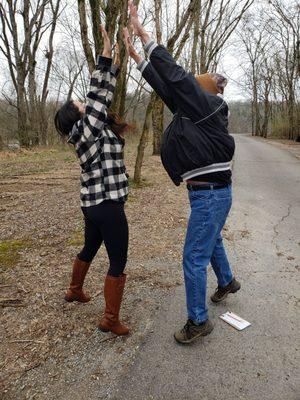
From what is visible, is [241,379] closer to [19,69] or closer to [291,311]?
[291,311]

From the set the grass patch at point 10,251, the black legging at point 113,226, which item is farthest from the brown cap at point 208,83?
the grass patch at point 10,251

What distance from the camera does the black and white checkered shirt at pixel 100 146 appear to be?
2.49 m

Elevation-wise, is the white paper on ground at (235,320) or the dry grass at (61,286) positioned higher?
the dry grass at (61,286)

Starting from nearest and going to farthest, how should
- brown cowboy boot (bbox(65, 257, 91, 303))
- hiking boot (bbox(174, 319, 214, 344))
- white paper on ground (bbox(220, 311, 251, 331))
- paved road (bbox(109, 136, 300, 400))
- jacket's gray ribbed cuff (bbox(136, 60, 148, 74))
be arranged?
paved road (bbox(109, 136, 300, 400)) < jacket's gray ribbed cuff (bbox(136, 60, 148, 74)) < hiking boot (bbox(174, 319, 214, 344)) < white paper on ground (bbox(220, 311, 251, 331)) < brown cowboy boot (bbox(65, 257, 91, 303))

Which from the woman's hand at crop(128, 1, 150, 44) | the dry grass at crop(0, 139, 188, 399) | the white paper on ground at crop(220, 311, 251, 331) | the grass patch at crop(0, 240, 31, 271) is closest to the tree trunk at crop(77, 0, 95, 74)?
the dry grass at crop(0, 139, 188, 399)

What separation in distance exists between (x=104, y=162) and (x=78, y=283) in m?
1.22

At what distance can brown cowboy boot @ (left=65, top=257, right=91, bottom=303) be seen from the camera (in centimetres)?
314

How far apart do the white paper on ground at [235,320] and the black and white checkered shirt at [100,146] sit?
1.38 metres

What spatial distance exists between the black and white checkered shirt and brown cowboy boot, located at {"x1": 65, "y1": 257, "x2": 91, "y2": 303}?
2.21ft

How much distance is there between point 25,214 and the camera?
6.23 m

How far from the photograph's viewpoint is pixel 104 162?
262 centimetres

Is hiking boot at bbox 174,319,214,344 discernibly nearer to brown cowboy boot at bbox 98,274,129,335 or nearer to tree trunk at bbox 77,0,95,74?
brown cowboy boot at bbox 98,274,129,335

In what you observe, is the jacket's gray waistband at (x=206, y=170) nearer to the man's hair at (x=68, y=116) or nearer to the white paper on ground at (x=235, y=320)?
the man's hair at (x=68, y=116)

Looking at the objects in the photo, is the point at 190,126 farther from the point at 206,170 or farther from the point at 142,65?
the point at 142,65
